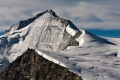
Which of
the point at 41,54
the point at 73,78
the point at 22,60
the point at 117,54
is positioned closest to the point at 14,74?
the point at 22,60

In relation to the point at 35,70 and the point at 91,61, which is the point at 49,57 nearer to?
the point at 35,70

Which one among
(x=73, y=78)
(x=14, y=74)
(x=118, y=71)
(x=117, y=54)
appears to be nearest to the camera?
(x=73, y=78)

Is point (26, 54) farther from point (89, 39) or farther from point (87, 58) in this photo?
point (89, 39)

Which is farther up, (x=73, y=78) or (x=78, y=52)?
(x=78, y=52)

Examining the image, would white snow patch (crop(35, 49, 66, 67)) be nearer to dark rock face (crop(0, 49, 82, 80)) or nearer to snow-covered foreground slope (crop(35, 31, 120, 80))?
snow-covered foreground slope (crop(35, 31, 120, 80))

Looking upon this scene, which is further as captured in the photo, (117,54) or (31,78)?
(117,54)

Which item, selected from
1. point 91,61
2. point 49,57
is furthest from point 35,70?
point 91,61

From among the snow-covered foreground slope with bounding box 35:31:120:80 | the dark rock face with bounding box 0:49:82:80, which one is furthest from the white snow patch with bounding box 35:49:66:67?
the dark rock face with bounding box 0:49:82:80
